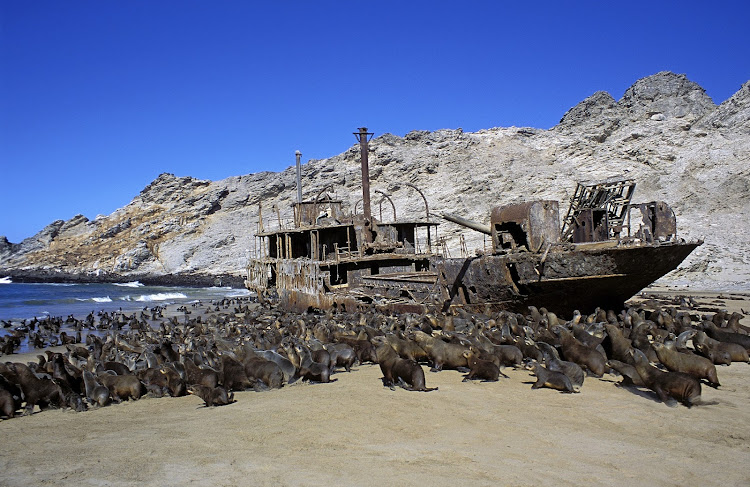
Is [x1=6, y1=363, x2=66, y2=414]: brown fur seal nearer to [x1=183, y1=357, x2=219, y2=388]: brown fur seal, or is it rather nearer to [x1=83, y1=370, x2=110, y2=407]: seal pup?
[x1=83, y1=370, x2=110, y2=407]: seal pup

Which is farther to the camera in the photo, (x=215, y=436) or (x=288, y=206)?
(x=288, y=206)

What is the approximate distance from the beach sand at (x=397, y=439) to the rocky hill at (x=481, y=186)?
25067 millimetres

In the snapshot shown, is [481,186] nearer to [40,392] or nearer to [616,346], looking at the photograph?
[616,346]

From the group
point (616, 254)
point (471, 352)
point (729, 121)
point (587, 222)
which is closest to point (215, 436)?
point (471, 352)

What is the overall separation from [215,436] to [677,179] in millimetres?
47716

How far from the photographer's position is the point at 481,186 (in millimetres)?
55188

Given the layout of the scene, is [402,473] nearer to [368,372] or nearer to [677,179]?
[368,372]

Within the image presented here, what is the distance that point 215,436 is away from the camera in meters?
5.79

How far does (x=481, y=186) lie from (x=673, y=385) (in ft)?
162

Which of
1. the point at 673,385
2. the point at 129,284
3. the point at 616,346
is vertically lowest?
the point at 673,385

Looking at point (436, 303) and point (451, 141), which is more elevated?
Answer: point (451, 141)

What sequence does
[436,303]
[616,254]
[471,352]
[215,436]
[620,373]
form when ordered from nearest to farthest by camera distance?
[215,436] < [620,373] < [471,352] < [616,254] < [436,303]

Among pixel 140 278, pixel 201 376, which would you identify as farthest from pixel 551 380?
pixel 140 278

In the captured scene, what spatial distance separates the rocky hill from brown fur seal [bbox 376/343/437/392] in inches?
994
